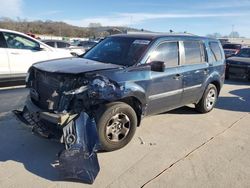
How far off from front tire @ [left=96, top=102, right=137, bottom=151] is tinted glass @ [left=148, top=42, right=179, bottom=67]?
1156 mm

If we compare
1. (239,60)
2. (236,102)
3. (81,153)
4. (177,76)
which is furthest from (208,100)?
(239,60)

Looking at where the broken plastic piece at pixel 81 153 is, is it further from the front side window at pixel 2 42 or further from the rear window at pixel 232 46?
the rear window at pixel 232 46

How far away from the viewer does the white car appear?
367 inches

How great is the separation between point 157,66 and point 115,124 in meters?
1.23

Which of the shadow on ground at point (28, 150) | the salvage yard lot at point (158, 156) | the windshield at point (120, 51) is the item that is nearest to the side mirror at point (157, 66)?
the windshield at point (120, 51)

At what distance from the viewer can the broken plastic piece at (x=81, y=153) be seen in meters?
4.12

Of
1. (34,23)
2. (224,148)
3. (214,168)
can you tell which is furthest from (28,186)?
(34,23)

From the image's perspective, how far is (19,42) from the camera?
9648 mm

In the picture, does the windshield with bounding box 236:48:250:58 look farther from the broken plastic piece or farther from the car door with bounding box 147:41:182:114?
the broken plastic piece

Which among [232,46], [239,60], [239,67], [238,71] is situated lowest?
[232,46]

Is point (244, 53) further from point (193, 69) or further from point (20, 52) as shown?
point (20, 52)

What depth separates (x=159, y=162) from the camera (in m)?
4.71

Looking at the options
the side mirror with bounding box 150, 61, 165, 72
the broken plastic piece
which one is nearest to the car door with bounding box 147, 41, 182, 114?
the side mirror with bounding box 150, 61, 165, 72

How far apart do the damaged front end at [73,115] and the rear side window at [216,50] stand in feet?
11.4
